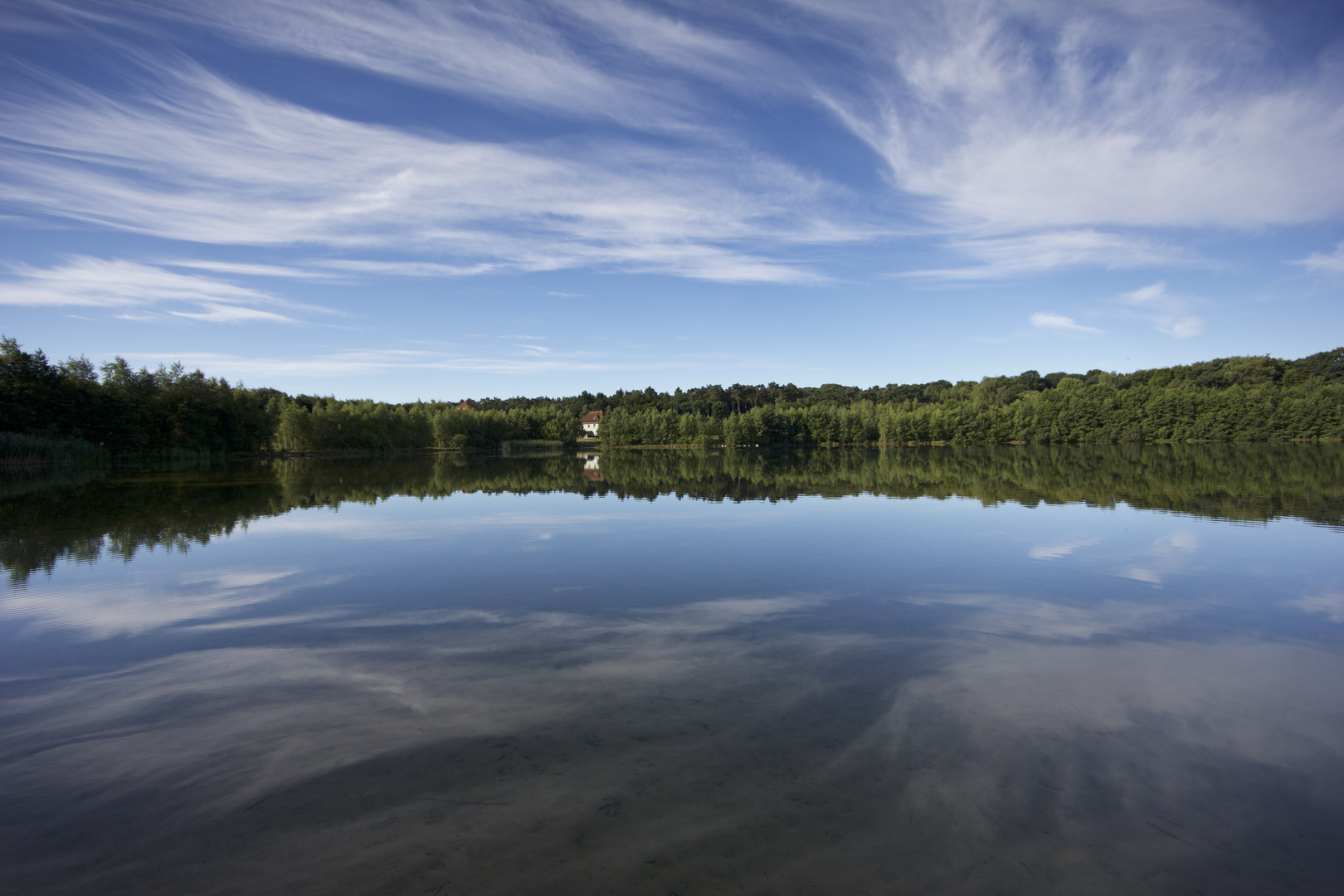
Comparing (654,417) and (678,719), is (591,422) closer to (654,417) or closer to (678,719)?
(654,417)

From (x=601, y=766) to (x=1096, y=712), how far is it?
3498 mm

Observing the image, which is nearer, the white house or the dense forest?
the dense forest

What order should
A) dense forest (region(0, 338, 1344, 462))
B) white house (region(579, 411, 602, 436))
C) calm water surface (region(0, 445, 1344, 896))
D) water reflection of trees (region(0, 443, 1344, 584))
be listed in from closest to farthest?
calm water surface (region(0, 445, 1344, 896))
water reflection of trees (region(0, 443, 1344, 584))
dense forest (region(0, 338, 1344, 462))
white house (region(579, 411, 602, 436))

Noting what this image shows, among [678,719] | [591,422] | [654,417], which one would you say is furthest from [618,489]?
[591,422]

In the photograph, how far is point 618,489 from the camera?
2286 centimetres

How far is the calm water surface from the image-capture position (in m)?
3.12

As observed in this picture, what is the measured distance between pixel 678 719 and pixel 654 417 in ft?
250

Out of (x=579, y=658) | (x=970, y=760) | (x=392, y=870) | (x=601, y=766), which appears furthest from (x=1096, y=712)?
(x=392, y=870)

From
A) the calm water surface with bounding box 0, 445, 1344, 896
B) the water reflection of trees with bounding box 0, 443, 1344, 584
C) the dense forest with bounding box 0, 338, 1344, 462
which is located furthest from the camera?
the dense forest with bounding box 0, 338, 1344, 462

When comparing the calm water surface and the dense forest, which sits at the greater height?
the dense forest

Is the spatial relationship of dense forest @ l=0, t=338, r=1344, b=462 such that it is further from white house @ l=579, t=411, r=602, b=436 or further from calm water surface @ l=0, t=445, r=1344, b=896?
calm water surface @ l=0, t=445, r=1344, b=896

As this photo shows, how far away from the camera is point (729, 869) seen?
3.02m

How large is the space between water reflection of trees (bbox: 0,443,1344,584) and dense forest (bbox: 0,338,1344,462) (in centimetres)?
1296

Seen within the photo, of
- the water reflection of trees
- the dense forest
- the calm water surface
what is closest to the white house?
the dense forest
